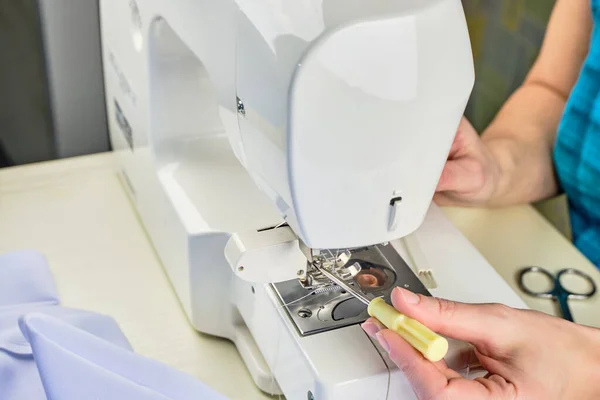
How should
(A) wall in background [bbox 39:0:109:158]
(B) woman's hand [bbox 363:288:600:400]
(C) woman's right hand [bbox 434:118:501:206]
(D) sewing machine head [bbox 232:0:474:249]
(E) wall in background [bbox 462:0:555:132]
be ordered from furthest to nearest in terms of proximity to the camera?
(E) wall in background [bbox 462:0:555:132] < (A) wall in background [bbox 39:0:109:158] < (C) woman's right hand [bbox 434:118:501:206] < (B) woman's hand [bbox 363:288:600:400] < (D) sewing machine head [bbox 232:0:474:249]

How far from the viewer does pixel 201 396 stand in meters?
0.69

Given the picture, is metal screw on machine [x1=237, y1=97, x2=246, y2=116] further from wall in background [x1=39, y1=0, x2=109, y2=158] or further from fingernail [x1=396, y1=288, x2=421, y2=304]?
wall in background [x1=39, y1=0, x2=109, y2=158]

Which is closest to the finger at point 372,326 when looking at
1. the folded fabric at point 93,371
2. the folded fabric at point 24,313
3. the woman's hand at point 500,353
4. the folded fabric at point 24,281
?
the woman's hand at point 500,353

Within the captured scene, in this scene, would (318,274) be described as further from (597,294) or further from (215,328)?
(597,294)

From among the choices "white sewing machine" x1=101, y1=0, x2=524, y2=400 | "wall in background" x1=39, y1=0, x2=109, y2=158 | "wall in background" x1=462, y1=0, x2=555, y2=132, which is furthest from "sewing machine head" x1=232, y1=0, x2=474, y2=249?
"wall in background" x1=462, y1=0, x2=555, y2=132

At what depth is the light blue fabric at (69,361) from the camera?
62cm

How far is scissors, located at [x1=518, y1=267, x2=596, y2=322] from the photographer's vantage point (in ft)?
2.91

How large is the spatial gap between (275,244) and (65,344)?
0.19 m

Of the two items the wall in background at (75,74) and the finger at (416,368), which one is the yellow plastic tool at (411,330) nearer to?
the finger at (416,368)

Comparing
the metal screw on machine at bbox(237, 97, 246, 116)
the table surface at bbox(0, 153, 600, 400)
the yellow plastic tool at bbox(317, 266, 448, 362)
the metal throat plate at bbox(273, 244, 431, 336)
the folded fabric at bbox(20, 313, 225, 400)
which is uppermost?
the metal screw on machine at bbox(237, 97, 246, 116)

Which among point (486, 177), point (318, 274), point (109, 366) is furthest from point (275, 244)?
point (486, 177)

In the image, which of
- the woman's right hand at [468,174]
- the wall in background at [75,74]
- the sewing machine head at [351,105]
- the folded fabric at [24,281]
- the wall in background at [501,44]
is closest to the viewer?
the sewing machine head at [351,105]

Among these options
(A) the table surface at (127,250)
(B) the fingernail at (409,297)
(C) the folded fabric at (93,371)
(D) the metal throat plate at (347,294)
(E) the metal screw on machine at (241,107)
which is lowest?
(A) the table surface at (127,250)

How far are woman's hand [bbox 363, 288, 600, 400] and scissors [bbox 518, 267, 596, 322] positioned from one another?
0.15 m
